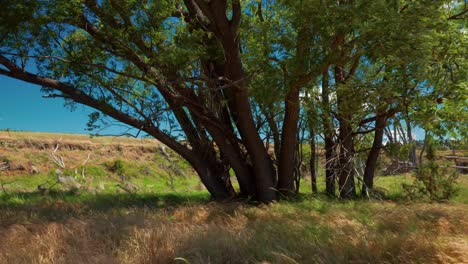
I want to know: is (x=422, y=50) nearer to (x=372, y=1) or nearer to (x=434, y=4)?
(x=434, y=4)

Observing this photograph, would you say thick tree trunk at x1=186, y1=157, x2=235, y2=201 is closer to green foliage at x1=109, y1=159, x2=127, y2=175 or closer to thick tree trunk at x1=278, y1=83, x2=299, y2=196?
thick tree trunk at x1=278, y1=83, x2=299, y2=196

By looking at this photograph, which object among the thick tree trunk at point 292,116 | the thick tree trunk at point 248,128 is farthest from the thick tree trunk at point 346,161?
the thick tree trunk at point 248,128

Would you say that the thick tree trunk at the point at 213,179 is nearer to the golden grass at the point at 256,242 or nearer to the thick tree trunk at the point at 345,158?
the thick tree trunk at the point at 345,158

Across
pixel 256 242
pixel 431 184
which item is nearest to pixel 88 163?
pixel 431 184

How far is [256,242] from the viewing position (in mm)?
4793

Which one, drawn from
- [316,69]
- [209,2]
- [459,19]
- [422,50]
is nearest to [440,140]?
[459,19]

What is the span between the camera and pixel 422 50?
7.51m

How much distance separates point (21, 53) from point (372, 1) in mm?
7461

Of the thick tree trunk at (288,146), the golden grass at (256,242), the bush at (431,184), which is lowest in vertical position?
the golden grass at (256,242)

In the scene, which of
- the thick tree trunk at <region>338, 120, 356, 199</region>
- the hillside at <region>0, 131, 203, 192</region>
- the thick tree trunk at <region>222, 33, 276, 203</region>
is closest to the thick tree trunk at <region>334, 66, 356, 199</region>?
the thick tree trunk at <region>338, 120, 356, 199</region>

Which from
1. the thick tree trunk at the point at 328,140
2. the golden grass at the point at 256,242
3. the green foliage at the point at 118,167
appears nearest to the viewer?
the golden grass at the point at 256,242

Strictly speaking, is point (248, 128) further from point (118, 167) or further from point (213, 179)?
point (118, 167)

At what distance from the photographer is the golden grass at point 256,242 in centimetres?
404

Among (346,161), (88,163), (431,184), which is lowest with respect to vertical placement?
(431,184)
